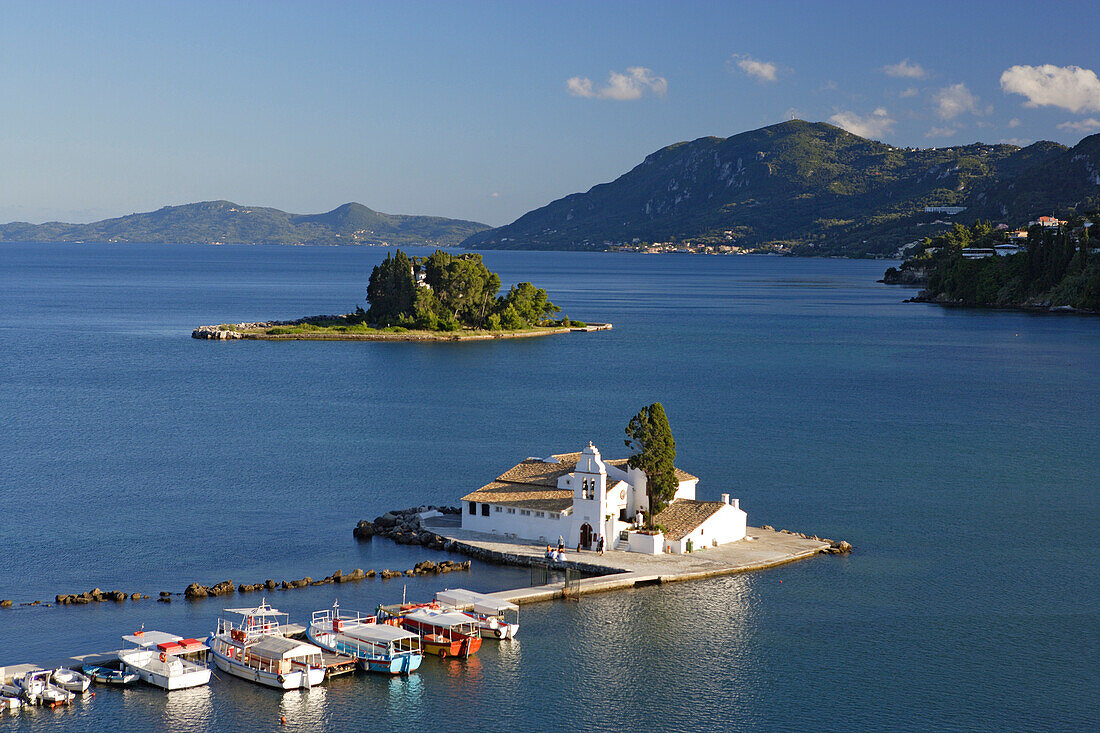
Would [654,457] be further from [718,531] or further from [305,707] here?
[305,707]

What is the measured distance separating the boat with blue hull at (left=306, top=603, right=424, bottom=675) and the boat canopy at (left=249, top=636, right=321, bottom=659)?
0.87m

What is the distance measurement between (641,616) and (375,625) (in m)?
8.49

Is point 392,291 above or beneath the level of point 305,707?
above

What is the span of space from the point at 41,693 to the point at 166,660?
10.7ft

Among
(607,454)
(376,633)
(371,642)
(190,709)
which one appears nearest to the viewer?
(190,709)

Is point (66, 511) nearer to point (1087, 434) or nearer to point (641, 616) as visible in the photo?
point (641, 616)

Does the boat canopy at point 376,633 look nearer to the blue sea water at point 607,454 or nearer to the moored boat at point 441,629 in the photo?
the moored boat at point 441,629

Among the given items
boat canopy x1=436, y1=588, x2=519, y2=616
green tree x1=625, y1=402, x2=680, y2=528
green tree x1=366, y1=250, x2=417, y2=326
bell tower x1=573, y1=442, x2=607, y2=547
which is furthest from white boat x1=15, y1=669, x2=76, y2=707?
green tree x1=366, y1=250, x2=417, y2=326

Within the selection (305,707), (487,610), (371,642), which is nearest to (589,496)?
(487,610)

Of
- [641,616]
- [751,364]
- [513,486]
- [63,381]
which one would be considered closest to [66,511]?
[513,486]

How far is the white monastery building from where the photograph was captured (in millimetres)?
43906

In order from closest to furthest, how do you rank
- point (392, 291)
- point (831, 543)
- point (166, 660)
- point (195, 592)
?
point (166, 660), point (195, 592), point (831, 543), point (392, 291)

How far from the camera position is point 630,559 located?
43031 millimetres

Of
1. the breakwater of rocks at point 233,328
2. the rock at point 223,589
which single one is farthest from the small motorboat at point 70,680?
the breakwater of rocks at point 233,328
